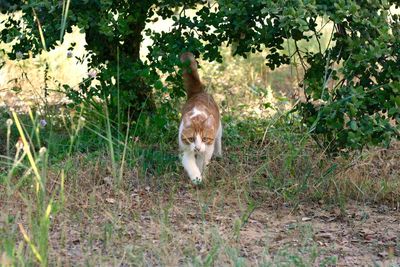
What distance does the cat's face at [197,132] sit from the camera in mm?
5891

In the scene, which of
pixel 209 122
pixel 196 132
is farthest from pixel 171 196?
pixel 209 122

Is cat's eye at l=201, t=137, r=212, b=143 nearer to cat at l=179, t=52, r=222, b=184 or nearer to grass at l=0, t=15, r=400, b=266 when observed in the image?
cat at l=179, t=52, r=222, b=184

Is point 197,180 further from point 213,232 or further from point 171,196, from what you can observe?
point 213,232

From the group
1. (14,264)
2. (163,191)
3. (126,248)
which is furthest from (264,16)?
(14,264)

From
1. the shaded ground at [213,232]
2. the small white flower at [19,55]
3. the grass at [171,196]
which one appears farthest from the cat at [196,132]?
the small white flower at [19,55]

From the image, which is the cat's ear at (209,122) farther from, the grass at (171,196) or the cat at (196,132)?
the grass at (171,196)

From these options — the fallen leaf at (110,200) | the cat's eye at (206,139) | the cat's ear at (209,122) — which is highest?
the cat's ear at (209,122)

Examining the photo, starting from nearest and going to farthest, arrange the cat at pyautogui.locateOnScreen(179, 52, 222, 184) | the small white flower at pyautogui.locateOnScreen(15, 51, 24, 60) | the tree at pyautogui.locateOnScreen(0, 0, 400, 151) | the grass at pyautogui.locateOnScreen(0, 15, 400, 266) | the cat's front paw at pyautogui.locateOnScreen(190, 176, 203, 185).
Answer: the grass at pyautogui.locateOnScreen(0, 15, 400, 266) < the tree at pyautogui.locateOnScreen(0, 0, 400, 151) < the cat's front paw at pyautogui.locateOnScreen(190, 176, 203, 185) < the cat at pyautogui.locateOnScreen(179, 52, 222, 184) < the small white flower at pyautogui.locateOnScreen(15, 51, 24, 60)

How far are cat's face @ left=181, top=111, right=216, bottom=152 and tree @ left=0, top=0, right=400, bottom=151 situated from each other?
0.45m

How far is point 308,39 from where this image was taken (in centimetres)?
598

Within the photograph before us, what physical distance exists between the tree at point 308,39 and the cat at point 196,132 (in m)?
0.29

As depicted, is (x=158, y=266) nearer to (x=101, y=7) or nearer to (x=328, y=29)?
(x=101, y=7)

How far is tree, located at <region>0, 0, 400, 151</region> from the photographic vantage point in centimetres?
542

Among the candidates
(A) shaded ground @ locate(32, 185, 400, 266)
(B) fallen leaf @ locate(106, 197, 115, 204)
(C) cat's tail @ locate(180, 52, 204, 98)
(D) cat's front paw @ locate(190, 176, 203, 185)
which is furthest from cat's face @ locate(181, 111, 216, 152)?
(B) fallen leaf @ locate(106, 197, 115, 204)
